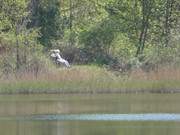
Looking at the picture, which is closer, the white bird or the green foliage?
the white bird

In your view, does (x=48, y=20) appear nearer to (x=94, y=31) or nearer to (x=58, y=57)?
(x=94, y=31)

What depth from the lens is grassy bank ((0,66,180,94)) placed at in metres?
41.0

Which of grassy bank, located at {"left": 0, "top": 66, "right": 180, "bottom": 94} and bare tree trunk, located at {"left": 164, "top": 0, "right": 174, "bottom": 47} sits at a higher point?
bare tree trunk, located at {"left": 164, "top": 0, "right": 174, "bottom": 47}

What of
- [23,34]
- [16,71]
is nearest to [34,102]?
[16,71]

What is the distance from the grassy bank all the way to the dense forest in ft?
13.6

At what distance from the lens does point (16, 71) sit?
1774 inches

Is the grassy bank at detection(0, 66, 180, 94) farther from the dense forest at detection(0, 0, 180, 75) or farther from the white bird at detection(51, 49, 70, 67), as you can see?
the white bird at detection(51, 49, 70, 67)

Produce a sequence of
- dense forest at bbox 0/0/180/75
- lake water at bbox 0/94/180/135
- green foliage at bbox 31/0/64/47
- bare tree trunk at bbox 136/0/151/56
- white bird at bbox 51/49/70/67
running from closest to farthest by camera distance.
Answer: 1. lake water at bbox 0/94/180/135
2. dense forest at bbox 0/0/180/75
3. white bird at bbox 51/49/70/67
4. bare tree trunk at bbox 136/0/151/56
5. green foliage at bbox 31/0/64/47

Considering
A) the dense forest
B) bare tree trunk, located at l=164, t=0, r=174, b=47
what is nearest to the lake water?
the dense forest

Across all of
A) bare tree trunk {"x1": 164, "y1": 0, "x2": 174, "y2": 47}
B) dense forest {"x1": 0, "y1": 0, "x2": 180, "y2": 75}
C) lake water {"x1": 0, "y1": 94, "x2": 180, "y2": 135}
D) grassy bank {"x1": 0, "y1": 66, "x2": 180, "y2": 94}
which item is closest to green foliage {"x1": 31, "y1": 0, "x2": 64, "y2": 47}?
dense forest {"x1": 0, "y1": 0, "x2": 180, "y2": 75}

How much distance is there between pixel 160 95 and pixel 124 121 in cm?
1063

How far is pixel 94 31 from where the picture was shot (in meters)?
53.5

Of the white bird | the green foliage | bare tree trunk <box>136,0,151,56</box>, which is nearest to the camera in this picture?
the white bird

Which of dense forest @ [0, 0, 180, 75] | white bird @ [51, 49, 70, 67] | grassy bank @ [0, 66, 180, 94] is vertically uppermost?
dense forest @ [0, 0, 180, 75]
